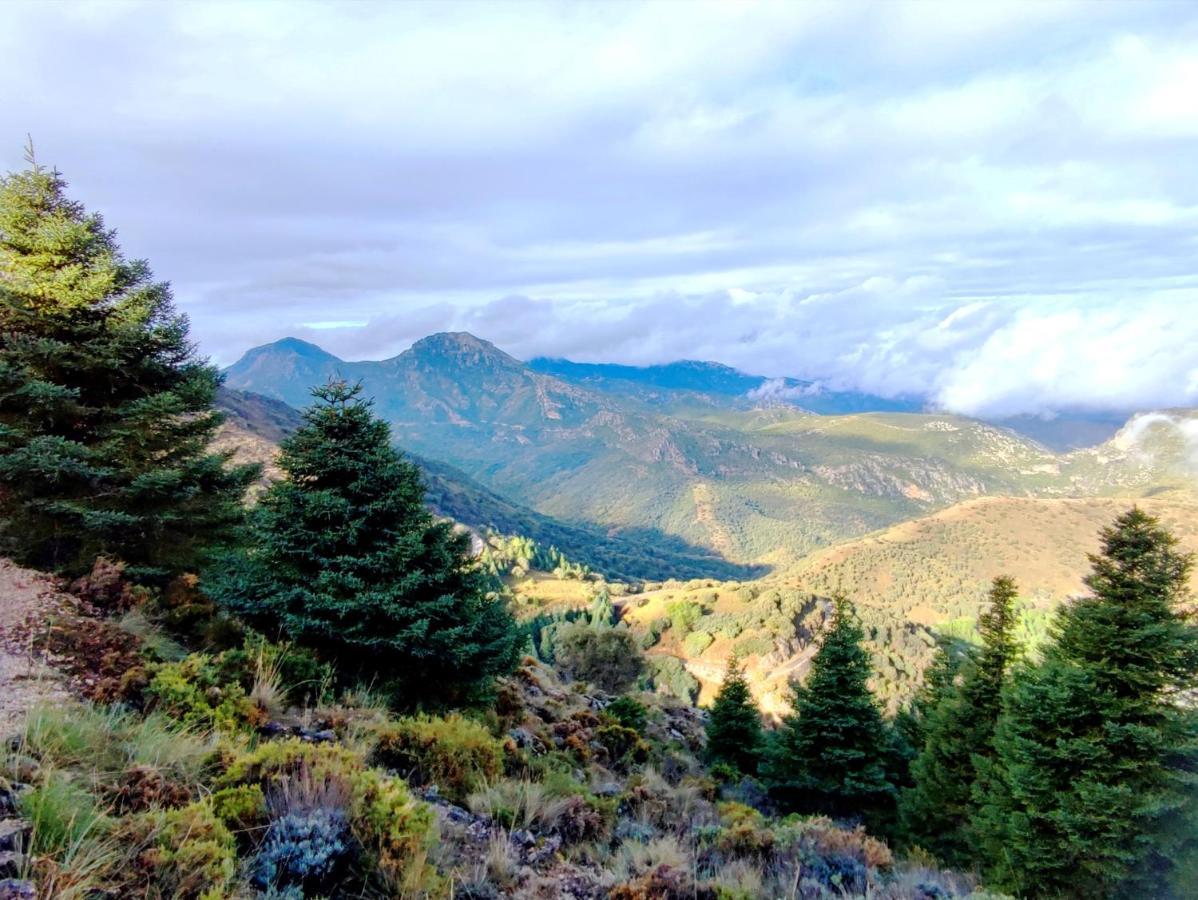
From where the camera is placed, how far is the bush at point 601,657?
37.8 metres

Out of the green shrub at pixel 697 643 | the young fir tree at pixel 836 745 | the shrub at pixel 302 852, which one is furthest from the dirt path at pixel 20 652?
the green shrub at pixel 697 643

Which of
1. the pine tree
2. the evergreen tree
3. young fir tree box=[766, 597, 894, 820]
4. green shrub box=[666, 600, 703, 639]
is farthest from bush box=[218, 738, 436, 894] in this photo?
green shrub box=[666, 600, 703, 639]

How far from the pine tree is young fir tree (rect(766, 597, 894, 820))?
4356mm

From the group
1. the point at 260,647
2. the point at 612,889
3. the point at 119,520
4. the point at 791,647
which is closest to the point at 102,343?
the point at 119,520

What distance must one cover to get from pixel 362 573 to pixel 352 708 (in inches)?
98.2

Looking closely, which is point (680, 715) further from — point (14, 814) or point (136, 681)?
point (14, 814)

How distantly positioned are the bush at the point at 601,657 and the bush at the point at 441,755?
102ft

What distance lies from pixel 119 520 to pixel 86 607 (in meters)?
2.34

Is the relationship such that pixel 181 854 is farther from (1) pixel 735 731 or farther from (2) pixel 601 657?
(2) pixel 601 657

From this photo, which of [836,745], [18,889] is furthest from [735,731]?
[18,889]

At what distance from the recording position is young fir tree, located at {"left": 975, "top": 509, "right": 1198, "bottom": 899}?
1240 centimetres

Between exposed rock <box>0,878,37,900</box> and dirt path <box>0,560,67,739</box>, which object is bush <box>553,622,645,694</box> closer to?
dirt path <box>0,560,67,739</box>

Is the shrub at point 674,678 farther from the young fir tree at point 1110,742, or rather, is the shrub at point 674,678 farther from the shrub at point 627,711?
the young fir tree at point 1110,742

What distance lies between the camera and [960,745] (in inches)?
740
